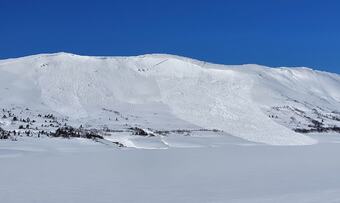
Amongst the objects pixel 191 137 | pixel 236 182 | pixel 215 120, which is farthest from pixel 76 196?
pixel 215 120

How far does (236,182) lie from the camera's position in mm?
29953

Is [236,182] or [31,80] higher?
[31,80]

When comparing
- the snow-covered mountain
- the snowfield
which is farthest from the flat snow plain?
the snow-covered mountain

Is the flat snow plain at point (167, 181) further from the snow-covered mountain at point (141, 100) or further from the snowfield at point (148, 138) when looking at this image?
the snow-covered mountain at point (141, 100)

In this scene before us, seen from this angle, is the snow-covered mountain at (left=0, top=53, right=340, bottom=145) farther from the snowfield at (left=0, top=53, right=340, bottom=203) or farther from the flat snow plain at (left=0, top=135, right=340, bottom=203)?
the flat snow plain at (left=0, top=135, right=340, bottom=203)

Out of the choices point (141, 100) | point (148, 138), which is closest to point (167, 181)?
point (148, 138)

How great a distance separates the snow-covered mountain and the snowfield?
0.97ft

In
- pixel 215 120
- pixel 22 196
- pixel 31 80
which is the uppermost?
pixel 31 80

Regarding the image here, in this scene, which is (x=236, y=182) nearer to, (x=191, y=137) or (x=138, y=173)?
(x=138, y=173)

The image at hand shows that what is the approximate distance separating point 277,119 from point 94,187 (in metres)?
135

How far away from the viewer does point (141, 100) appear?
13650 cm

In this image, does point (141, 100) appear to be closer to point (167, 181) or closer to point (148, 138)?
point (148, 138)

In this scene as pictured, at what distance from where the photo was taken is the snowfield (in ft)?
87.5

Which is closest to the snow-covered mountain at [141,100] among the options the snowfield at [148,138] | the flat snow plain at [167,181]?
the snowfield at [148,138]
